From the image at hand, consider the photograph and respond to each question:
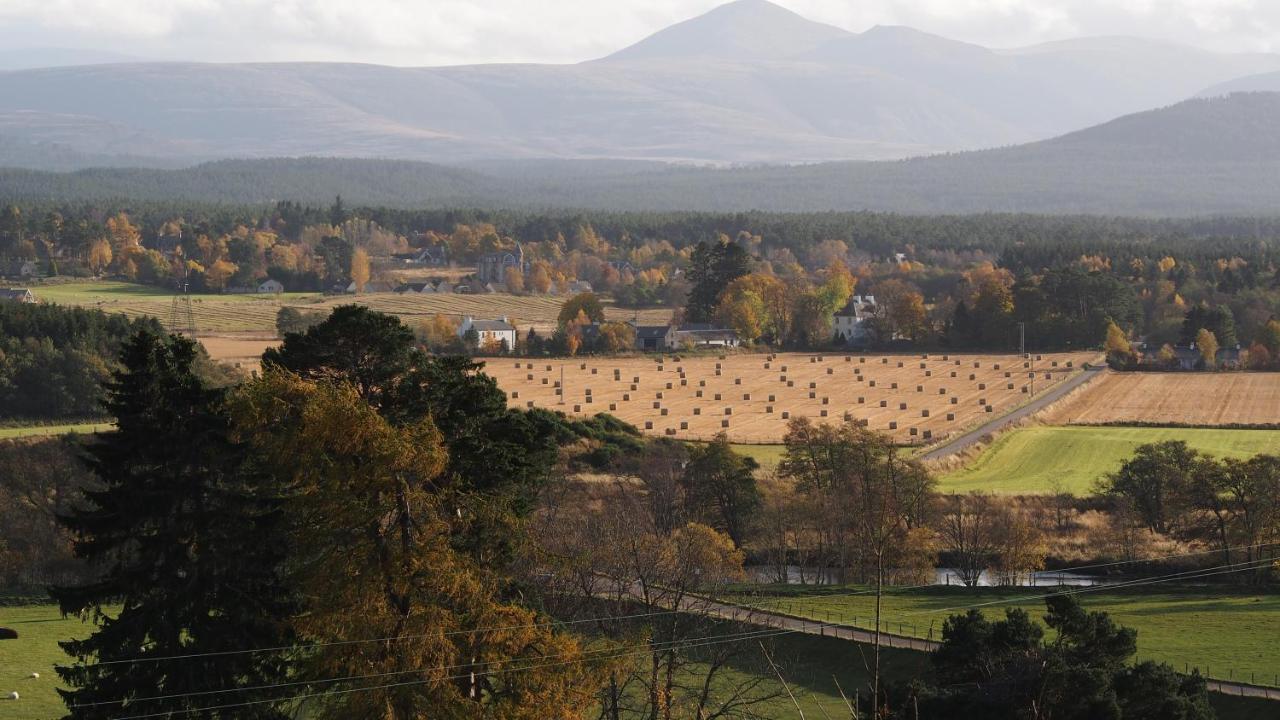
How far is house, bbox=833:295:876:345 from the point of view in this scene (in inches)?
3868

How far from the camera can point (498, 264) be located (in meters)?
142

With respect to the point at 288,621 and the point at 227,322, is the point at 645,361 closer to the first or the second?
the point at 227,322

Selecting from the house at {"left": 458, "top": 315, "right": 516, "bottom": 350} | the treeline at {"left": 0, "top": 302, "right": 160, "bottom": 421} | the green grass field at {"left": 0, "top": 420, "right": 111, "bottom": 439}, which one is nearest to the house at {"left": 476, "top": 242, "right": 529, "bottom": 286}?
the house at {"left": 458, "top": 315, "right": 516, "bottom": 350}

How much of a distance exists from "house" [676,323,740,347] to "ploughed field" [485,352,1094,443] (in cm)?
503

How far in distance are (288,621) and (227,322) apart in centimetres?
A: 7983

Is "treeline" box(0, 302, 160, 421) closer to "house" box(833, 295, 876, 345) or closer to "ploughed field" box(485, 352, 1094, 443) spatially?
"ploughed field" box(485, 352, 1094, 443)

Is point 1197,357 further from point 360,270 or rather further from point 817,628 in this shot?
point 360,270

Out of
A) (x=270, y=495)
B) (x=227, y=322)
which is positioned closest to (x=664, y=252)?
(x=227, y=322)

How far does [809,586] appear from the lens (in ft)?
124

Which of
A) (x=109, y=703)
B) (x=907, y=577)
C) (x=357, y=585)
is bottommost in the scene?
(x=907, y=577)

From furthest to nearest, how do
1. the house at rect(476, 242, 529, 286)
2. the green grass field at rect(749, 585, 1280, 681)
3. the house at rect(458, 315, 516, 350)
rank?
the house at rect(476, 242, 529, 286) → the house at rect(458, 315, 516, 350) → the green grass field at rect(749, 585, 1280, 681)

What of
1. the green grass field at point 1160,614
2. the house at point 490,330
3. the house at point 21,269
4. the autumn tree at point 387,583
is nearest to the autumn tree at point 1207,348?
the house at point 490,330

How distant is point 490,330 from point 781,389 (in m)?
22.3

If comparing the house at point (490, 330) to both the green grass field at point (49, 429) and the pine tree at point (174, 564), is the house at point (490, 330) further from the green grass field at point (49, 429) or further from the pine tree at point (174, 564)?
the pine tree at point (174, 564)
